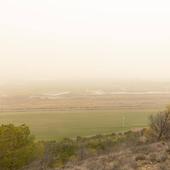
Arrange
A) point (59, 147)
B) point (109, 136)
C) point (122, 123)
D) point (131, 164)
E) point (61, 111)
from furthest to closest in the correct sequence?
point (61, 111) → point (122, 123) → point (109, 136) → point (59, 147) → point (131, 164)

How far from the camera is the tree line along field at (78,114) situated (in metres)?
61.6

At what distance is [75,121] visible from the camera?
68.8m

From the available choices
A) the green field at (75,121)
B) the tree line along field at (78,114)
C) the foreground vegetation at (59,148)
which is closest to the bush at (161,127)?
the foreground vegetation at (59,148)

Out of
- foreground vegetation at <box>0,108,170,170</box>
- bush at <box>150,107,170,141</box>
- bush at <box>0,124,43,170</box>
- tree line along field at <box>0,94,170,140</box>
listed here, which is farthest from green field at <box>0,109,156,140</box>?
bush at <box>0,124,43,170</box>

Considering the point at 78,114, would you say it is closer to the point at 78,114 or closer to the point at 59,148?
the point at 78,114

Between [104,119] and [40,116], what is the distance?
48.8ft

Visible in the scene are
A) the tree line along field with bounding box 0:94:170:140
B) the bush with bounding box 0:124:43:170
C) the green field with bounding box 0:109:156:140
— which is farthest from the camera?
the tree line along field with bounding box 0:94:170:140

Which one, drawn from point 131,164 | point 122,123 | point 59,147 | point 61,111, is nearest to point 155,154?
point 131,164

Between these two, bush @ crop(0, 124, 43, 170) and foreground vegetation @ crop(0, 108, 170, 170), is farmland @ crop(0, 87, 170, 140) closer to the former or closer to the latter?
foreground vegetation @ crop(0, 108, 170, 170)

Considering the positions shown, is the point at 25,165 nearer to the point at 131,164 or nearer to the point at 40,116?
the point at 131,164

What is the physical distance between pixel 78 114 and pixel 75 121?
33.5 feet

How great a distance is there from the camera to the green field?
59562 mm

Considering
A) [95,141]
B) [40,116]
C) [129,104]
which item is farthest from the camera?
[129,104]

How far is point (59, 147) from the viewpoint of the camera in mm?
45750
